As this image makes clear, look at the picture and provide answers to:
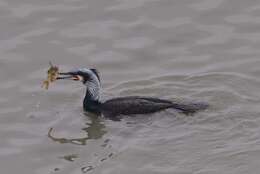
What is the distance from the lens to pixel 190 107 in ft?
53.2

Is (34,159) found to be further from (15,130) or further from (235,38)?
(235,38)

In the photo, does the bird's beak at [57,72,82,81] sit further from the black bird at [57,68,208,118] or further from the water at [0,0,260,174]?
the water at [0,0,260,174]

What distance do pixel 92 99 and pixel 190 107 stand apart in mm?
1888

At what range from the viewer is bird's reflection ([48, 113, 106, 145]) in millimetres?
15774

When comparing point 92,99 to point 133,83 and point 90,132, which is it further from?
point 133,83

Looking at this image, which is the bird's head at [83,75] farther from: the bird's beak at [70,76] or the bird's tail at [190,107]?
the bird's tail at [190,107]

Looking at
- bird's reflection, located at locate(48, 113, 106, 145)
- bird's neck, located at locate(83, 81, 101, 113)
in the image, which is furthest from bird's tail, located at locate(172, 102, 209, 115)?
bird's neck, located at locate(83, 81, 101, 113)

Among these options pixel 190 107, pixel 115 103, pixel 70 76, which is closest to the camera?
pixel 190 107

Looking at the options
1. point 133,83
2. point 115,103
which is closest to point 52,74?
point 115,103

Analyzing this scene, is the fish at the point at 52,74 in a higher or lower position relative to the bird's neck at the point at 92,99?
higher

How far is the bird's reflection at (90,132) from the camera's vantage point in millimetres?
15774

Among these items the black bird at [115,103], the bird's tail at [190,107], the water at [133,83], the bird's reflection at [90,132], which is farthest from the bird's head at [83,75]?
the bird's tail at [190,107]

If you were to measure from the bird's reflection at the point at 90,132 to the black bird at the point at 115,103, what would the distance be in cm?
15

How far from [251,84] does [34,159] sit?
439 cm
